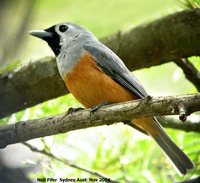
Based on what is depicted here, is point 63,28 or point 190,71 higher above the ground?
point 63,28

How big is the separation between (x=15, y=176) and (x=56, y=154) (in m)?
1.68

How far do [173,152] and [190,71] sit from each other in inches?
25.9

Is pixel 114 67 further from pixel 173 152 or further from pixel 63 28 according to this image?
pixel 173 152

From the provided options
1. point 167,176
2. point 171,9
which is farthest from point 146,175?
point 171,9

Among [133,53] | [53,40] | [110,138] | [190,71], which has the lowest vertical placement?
[110,138]

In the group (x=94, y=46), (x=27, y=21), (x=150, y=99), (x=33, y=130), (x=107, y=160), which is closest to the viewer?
(x=27, y=21)

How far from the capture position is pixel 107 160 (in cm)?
283

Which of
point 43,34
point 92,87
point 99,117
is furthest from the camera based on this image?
point 43,34

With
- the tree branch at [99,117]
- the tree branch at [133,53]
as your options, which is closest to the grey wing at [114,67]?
the tree branch at [133,53]

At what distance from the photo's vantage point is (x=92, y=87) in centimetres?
273

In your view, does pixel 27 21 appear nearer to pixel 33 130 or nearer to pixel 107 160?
pixel 33 130

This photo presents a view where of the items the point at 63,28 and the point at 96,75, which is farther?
the point at 63,28

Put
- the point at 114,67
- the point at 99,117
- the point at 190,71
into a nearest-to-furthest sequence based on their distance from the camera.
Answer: the point at 99,117 < the point at 114,67 < the point at 190,71

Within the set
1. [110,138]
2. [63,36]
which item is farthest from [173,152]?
[63,36]
